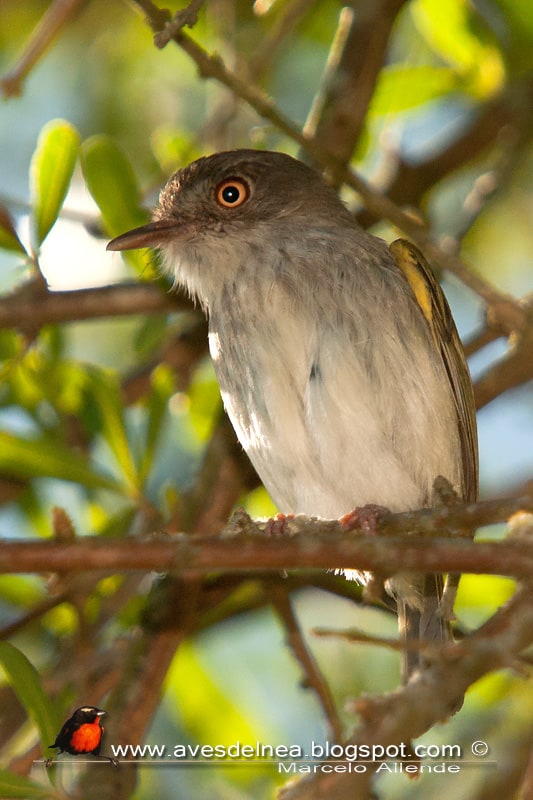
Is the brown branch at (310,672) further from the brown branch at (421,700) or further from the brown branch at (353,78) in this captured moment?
the brown branch at (353,78)

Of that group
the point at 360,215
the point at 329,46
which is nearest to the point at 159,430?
the point at 360,215

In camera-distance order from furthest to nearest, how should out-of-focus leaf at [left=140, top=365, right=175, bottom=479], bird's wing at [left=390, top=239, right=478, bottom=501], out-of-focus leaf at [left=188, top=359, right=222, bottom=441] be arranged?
out-of-focus leaf at [left=188, top=359, right=222, bottom=441] → out-of-focus leaf at [left=140, top=365, right=175, bottom=479] → bird's wing at [left=390, top=239, right=478, bottom=501]

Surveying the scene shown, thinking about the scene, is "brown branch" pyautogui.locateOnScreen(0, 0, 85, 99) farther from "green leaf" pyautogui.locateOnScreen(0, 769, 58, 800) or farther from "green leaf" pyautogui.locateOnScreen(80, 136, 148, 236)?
"green leaf" pyautogui.locateOnScreen(0, 769, 58, 800)

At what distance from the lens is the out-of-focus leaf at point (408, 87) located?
5.82 metres

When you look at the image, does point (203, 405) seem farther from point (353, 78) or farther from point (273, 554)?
point (273, 554)

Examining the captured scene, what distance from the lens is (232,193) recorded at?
5289mm

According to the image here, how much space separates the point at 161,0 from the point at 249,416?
129 inches

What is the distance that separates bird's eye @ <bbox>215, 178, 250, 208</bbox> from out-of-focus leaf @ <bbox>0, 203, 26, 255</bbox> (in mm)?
1059

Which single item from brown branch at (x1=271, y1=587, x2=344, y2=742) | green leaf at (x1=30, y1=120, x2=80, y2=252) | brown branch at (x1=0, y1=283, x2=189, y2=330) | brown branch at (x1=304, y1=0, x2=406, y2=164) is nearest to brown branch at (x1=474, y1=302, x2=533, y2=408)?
brown branch at (x1=304, y1=0, x2=406, y2=164)

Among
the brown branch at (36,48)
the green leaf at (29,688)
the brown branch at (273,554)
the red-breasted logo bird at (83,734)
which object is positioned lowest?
the red-breasted logo bird at (83,734)

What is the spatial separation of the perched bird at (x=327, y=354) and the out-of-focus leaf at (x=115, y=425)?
1.74ft

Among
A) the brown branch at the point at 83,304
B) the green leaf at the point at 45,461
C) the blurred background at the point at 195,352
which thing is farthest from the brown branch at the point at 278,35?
the green leaf at the point at 45,461

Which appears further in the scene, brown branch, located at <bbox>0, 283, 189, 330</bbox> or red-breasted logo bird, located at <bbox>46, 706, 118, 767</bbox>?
brown branch, located at <bbox>0, 283, 189, 330</bbox>

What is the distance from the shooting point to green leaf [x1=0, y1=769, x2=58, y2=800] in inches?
118
